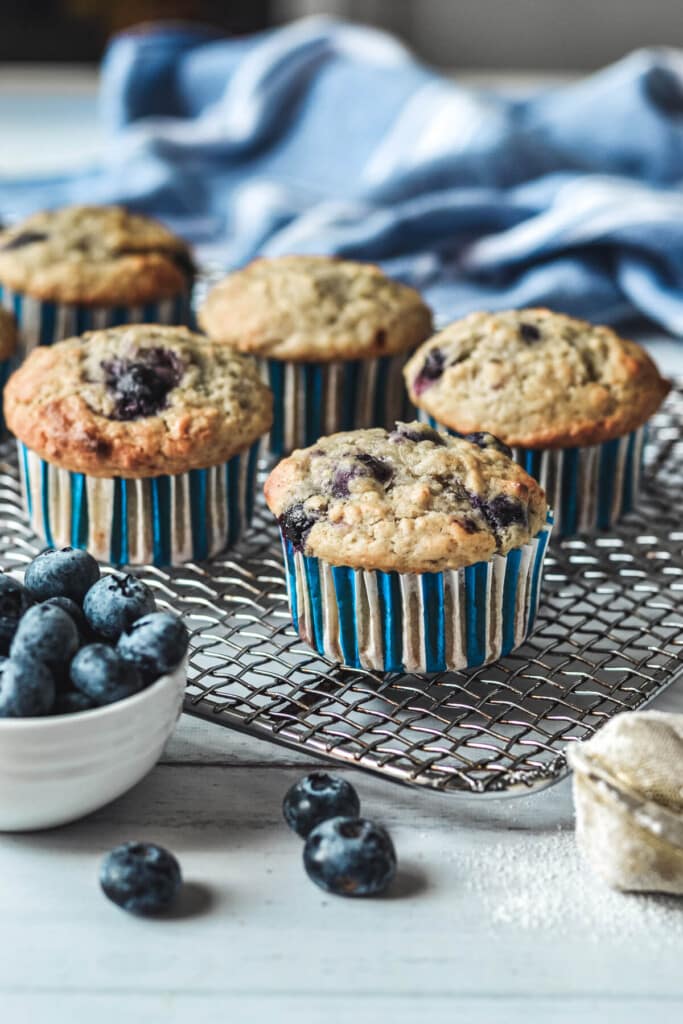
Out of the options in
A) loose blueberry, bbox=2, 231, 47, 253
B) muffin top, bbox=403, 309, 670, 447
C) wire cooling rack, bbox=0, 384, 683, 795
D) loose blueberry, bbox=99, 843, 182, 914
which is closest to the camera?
loose blueberry, bbox=99, 843, 182, 914

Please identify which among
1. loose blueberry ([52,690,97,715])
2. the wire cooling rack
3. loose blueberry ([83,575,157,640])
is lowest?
the wire cooling rack

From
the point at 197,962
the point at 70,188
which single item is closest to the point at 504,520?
the point at 197,962

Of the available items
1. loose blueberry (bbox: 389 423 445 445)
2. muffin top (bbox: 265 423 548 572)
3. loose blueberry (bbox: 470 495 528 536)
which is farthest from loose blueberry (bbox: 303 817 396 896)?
loose blueberry (bbox: 389 423 445 445)

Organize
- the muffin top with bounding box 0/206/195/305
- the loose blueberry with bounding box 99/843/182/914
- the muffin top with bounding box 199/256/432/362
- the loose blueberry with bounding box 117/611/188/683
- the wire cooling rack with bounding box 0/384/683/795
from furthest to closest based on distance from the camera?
1. the muffin top with bounding box 0/206/195/305
2. the muffin top with bounding box 199/256/432/362
3. the wire cooling rack with bounding box 0/384/683/795
4. the loose blueberry with bounding box 117/611/188/683
5. the loose blueberry with bounding box 99/843/182/914

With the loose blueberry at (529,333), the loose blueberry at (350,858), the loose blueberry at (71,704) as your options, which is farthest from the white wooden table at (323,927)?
the loose blueberry at (529,333)

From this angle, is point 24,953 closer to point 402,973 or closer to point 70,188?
point 402,973

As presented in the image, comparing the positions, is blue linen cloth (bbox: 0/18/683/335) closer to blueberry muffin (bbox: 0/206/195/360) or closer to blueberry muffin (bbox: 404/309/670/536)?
blueberry muffin (bbox: 0/206/195/360)
